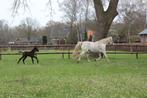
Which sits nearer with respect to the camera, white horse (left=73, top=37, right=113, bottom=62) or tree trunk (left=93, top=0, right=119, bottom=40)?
white horse (left=73, top=37, right=113, bottom=62)

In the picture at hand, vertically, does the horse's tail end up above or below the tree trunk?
below

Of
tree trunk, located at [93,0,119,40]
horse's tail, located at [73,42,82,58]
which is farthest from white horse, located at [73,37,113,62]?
tree trunk, located at [93,0,119,40]

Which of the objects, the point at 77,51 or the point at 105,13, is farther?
the point at 105,13

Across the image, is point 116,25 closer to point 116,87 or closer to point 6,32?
point 6,32

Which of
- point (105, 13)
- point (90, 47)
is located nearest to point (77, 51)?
point (90, 47)

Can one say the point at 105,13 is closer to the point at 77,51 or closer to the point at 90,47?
the point at 90,47

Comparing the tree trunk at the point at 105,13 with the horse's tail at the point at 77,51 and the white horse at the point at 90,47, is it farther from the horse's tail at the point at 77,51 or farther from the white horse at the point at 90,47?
the horse's tail at the point at 77,51

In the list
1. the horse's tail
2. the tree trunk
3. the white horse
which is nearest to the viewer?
the white horse

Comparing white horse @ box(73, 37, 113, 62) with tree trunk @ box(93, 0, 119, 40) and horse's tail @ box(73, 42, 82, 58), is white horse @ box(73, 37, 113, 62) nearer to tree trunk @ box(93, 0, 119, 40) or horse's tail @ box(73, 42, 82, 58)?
horse's tail @ box(73, 42, 82, 58)

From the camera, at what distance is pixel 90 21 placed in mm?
73000

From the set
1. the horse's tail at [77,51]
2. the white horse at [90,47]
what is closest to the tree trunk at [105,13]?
the white horse at [90,47]

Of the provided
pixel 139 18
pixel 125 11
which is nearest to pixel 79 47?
pixel 125 11

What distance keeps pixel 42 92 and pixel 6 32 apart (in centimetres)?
7544

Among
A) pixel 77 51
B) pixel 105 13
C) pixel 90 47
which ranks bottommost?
pixel 77 51
